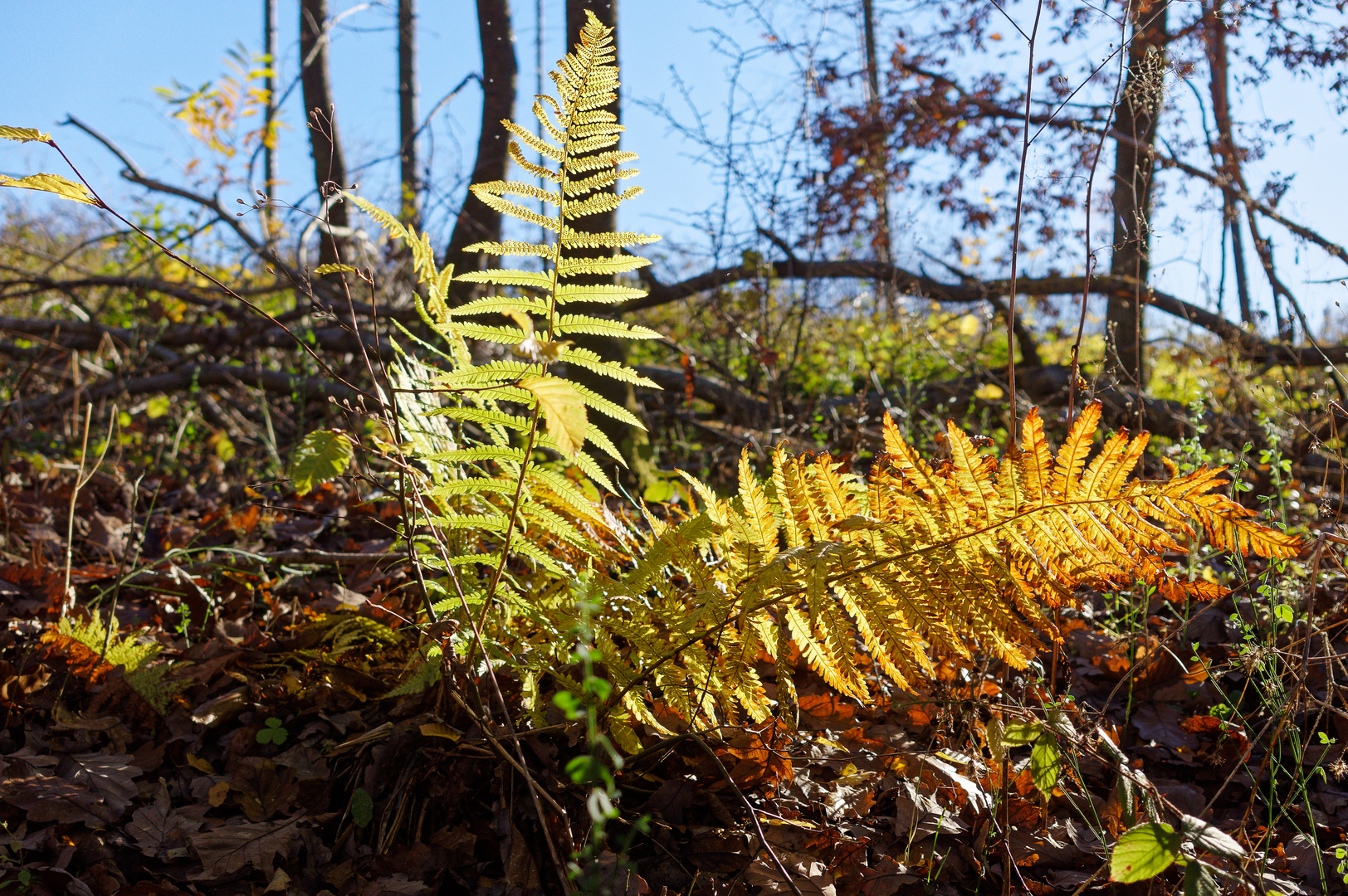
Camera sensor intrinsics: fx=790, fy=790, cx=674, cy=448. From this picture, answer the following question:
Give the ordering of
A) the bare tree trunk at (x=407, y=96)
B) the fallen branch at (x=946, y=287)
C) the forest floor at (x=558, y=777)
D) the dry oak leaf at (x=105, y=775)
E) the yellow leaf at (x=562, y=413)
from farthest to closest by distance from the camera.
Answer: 1. the bare tree trunk at (x=407, y=96)
2. the fallen branch at (x=946, y=287)
3. the dry oak leaf at (x=105, y=775)
4. the forest floor at (x=558, y=777)
5. the yellow leaf at (x=562, y=413)

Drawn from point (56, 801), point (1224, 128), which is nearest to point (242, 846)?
point (56, 801)

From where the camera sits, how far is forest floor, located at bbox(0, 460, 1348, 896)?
1.35 m

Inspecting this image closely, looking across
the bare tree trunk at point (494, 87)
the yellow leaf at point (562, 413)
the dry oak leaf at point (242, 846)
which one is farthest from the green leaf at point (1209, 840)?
the bare tree trunk at point (494, 87)

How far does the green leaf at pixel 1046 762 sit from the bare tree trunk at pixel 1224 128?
399 centimetres

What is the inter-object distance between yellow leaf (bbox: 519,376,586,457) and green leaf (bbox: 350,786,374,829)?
930mm

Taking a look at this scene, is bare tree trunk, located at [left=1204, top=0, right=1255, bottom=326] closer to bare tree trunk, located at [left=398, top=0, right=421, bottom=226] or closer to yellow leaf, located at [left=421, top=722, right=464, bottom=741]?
yellow leaf, located at [left=421, top=722, right=464, bottom=741]

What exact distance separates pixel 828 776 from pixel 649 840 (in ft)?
1.29

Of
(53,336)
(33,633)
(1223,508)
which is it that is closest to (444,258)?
(53,336)

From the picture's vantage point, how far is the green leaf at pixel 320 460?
947 millimetres

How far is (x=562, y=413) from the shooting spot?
90 centimetres

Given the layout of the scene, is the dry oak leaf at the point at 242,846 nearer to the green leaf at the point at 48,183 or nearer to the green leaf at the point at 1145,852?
the green leaf at the point at 48,183

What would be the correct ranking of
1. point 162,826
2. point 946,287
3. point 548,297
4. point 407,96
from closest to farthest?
point 548,297
point 162,826
point 946,287
point 407,96

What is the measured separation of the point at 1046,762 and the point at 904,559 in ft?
1.13

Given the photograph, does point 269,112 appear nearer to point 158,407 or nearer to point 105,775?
point 158,407
